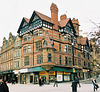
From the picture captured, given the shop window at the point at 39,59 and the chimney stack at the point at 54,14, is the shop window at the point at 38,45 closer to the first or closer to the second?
the shop window at the point at 39,59

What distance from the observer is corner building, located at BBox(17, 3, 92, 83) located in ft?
115

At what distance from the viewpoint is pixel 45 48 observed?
113 ft

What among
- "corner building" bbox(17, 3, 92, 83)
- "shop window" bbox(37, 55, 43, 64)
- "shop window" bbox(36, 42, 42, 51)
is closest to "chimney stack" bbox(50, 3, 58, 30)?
"corner building" bbox(17, 3, 92, 83)

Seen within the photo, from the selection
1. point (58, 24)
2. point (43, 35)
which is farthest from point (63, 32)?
point (43, 35)

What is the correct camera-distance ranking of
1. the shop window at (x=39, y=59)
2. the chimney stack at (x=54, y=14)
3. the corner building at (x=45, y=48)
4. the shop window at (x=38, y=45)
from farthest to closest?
1. the chimney stack at (x=54, y=14)
2. the shop window at (x=38, y=45)
3. the shop window at (x=39, y=59)
4. the corner building at (x=45, y=48)

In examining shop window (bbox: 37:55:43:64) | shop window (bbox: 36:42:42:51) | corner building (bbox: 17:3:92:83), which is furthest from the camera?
shop window (bbox: 36:42:42:51)

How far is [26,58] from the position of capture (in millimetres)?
39938

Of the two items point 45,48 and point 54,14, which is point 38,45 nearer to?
point 45,48

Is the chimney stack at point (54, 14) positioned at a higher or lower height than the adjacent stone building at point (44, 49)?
higher

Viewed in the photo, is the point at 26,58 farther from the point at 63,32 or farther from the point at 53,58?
the point at 63,32

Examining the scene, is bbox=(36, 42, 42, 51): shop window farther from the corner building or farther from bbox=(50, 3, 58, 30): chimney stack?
bbox=(50, 3, 58, 30): chimney stack

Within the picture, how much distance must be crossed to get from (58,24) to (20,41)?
11.2 metres

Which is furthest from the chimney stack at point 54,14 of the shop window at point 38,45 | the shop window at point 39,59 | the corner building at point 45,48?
the shop window at point 39,59

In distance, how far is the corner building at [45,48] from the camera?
34938 millimetres
